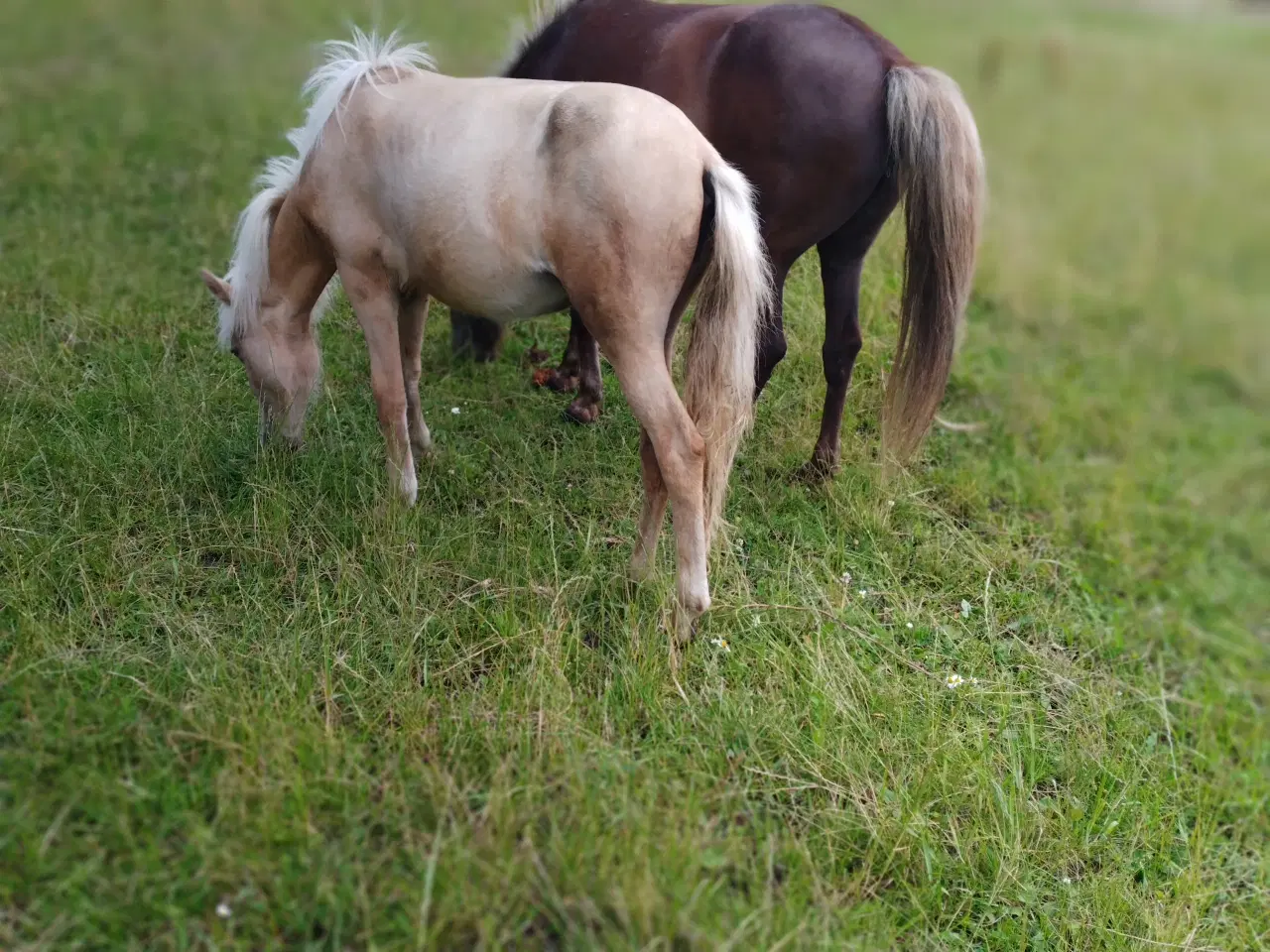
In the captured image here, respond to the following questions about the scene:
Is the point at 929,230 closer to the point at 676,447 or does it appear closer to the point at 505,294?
the point at 676,447

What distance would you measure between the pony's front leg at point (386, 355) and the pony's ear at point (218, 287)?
0.51m

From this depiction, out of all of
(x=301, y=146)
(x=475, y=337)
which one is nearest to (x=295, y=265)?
(x=301, y=146)

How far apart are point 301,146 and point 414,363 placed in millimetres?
998

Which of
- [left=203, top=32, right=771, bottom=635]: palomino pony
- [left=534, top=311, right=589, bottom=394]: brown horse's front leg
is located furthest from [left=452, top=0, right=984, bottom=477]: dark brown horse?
[left=203, top=32, right=771, bottom=635]: palomino pony

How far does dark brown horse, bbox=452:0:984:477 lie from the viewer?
152 inches

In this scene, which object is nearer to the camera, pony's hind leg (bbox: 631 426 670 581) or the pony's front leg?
pony's hind leg (bbox: 631 426 670 581)

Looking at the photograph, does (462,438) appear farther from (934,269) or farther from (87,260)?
(87,260)

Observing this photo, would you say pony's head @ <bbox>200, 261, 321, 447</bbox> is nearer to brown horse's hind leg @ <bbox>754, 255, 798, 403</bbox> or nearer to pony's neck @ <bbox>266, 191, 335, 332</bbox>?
pony's neck @ <bbox>266, 191, 335, 332</bbox>

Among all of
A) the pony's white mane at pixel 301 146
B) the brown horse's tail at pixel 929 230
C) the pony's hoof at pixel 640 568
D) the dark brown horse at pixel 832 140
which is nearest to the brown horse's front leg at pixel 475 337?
the dark brown horse at pixel 832 140

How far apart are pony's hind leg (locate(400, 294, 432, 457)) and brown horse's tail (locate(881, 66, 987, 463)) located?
2.04 metres

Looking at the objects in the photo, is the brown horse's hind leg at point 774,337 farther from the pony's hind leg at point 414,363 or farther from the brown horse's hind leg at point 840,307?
the pony's hind leg at point 414,363

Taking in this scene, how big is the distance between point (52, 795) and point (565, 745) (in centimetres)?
132

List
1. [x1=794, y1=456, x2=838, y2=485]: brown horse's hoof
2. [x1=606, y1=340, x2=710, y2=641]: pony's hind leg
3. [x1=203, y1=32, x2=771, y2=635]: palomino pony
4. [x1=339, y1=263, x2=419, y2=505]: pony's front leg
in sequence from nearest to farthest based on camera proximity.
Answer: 1. [x1=203, y1=32, x2=771, y2=635]: palomino pony
2. [x1=606, y1=340, x2=710, y2=641]: pony's hind leg
3. [x1=339, y1=263, x2=419, y2=505]: pony's front leg
4. [x1=794, y1=456, x2=838, y2=485]: brown horse's hoof

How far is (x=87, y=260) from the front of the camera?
558 cm
